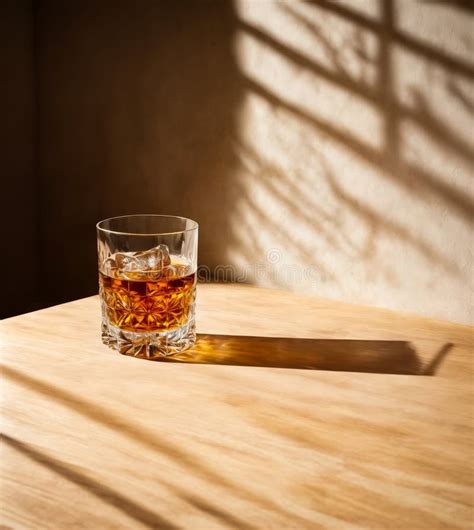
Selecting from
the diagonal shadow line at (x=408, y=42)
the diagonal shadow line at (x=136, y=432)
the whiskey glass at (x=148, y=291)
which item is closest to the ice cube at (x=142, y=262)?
the whiskey glass at (x=148, y=291)

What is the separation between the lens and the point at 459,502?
0.67 m

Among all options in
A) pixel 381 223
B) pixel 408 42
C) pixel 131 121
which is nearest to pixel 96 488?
pixel 381 223

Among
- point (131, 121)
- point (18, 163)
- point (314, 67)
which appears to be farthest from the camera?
point (18, 163)

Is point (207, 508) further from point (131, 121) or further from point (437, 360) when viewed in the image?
point (131, 121)

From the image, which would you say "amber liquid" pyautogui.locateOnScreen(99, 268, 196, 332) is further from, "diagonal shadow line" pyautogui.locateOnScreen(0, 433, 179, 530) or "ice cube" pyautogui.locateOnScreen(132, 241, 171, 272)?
"diagonal shadow line" pyautogui.locateOnScreen(0, 433, 179, 530)

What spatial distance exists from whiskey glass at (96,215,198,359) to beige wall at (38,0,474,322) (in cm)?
41

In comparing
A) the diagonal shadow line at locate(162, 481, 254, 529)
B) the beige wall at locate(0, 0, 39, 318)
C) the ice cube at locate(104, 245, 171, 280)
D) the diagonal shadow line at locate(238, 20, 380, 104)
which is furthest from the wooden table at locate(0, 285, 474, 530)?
the beige wall at locate(0, 0, 39, 318)

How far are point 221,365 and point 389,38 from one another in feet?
2.42

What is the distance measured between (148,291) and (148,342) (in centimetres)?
8

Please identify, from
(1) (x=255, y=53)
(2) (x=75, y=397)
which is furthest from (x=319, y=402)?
(1) (x=255, y=53)

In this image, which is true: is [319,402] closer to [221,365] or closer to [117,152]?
[221,365]

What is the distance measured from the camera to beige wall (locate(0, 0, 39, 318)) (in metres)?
1.94

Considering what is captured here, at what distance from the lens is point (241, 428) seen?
82 cm

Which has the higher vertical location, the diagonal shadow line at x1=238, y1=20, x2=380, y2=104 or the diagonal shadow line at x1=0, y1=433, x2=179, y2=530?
the diagonal shadow line at x1=238, y1=20, x2=380, y2=104
